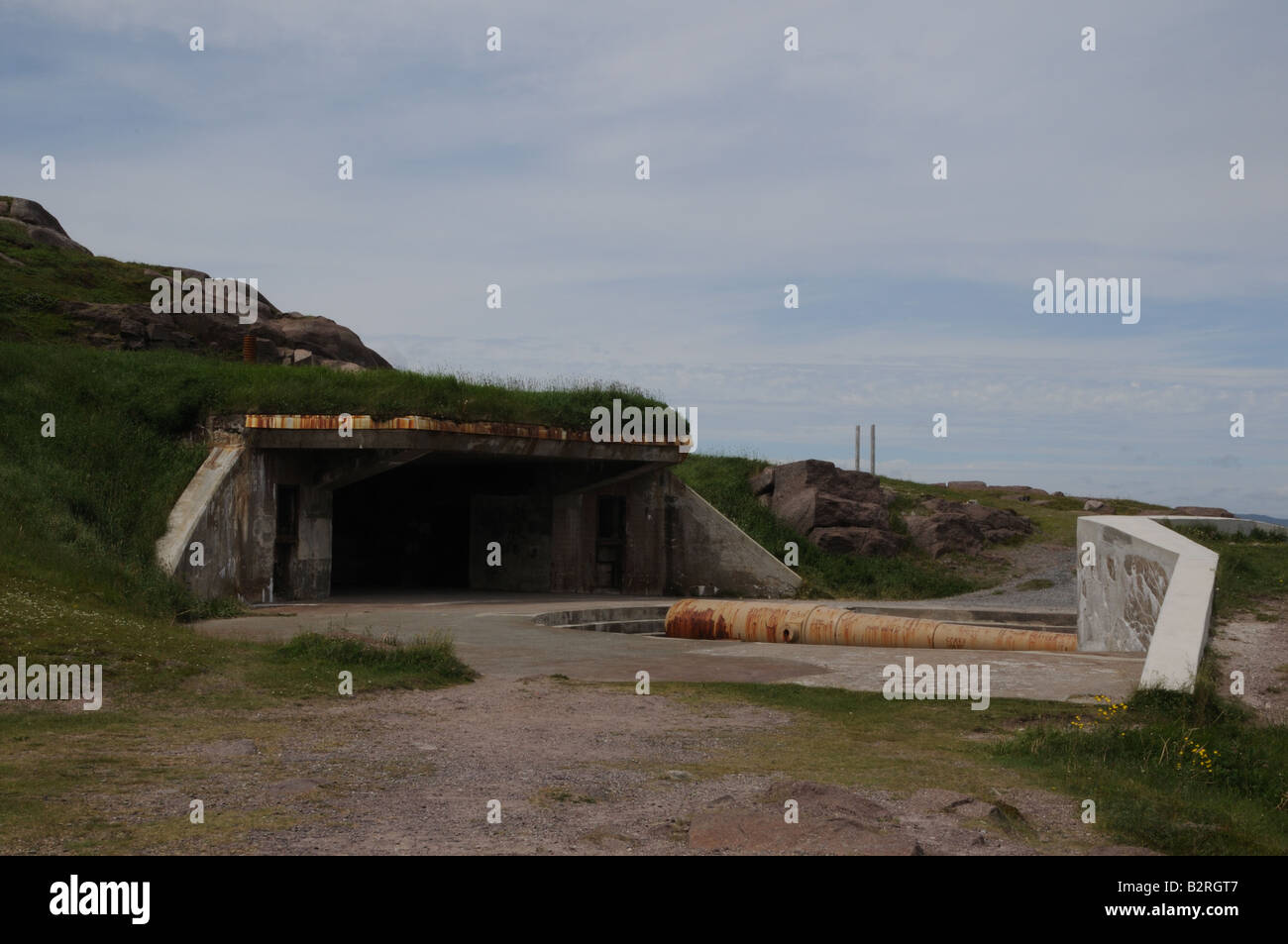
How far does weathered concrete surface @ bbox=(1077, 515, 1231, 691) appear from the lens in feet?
34.5

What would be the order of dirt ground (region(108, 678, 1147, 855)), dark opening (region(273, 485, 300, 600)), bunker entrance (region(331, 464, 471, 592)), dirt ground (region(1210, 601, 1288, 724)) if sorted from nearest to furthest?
dirt ground (region(108, 678, 1147, 855)), dirt ground (region(1210, 601, 1288, 724)), dark opening (region(273, 485, 300, 600)), bunker entrance (region(331, 464, 471, 592))

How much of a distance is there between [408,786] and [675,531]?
20.3 m

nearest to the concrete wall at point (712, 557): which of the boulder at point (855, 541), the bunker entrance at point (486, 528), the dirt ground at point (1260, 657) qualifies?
the bunker entrance at point (486, 528)

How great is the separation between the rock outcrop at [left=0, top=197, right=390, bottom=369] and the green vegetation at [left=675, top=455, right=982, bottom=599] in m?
9.66

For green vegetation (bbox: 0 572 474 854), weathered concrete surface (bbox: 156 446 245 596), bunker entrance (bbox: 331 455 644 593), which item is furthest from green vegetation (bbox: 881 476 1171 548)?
green vegetation (bbox: 0 572 474 854)

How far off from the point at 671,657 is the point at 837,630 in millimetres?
3696

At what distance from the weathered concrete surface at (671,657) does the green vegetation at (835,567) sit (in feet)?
34.9

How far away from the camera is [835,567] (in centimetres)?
2831

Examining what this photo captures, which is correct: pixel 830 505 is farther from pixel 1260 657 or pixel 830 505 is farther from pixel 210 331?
pixel 1260 657

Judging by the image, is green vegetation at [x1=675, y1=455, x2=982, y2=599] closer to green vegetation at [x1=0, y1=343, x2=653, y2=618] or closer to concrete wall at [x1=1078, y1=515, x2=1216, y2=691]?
green vegetation at [x1=0, y1=343, x2=653, y2=618]

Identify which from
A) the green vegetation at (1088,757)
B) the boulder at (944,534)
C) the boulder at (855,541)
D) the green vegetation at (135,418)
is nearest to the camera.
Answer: the green vegetation at (1088,757)

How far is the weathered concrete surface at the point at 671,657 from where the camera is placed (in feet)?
40.0

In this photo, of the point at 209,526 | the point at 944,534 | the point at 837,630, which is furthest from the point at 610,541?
the point at 837,630

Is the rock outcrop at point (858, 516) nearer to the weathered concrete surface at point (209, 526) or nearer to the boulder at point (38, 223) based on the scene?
the weathered concrete surface at point (209, 526)
